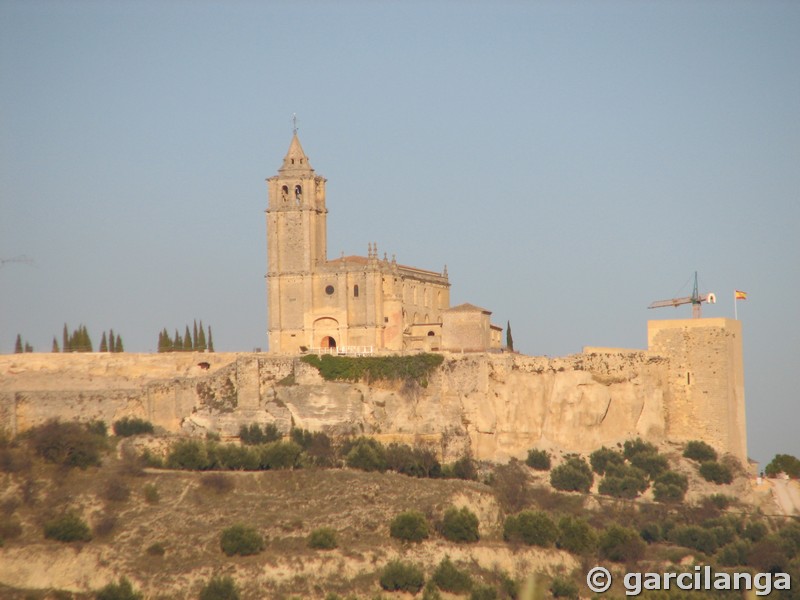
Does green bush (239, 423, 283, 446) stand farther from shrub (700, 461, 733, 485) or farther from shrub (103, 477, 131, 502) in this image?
shrub (700, 461, 733, 485)

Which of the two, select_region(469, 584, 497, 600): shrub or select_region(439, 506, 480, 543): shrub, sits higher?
select_region(439, 506, 480, 543): shrub

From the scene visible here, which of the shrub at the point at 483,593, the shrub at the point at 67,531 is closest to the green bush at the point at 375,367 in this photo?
the shrub at the point at 483,593

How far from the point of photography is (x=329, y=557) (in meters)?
56.2

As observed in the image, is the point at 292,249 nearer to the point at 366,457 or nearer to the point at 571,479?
the point at 366,457

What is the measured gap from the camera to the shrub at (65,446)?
6031 cm

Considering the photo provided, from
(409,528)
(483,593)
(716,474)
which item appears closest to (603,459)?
(716,474)

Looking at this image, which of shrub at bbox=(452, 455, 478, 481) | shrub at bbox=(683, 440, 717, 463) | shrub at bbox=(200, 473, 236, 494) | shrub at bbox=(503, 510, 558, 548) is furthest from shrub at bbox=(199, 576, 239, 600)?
shrub at bbox=(683, 440, 717, 463)

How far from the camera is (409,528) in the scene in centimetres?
5859

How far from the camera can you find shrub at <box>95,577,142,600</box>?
52906 mm

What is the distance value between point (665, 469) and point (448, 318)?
11371 mm

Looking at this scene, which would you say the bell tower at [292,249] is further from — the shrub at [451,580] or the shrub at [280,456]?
the shrub at [451,580]

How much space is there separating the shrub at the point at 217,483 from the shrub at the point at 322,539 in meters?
3.82

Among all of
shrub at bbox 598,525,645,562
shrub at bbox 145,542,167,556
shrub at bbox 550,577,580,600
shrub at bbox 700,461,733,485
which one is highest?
shrub at bbox 700,461,733,485

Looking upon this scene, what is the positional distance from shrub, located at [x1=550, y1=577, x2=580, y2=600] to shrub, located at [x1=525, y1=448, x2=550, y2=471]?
10.7 m
